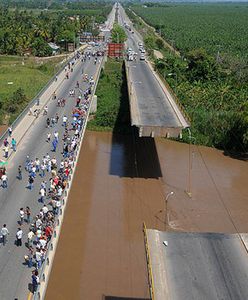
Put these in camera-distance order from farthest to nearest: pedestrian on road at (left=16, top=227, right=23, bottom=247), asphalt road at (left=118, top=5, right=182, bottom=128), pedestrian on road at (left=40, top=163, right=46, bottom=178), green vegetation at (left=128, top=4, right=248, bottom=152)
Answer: green vegetation at (left=128, top=4, right=248, bottom=152)
asphalt road at (left=118, top=5, right=182, bottom=128)
pedestrian on road at (left=40, top=163, right=46, bottom=178)
pedestrian on road at (left=16, top=227, right=23, bottom=247)

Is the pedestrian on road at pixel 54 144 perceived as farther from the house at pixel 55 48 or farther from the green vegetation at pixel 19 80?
the house at pixel 55 48

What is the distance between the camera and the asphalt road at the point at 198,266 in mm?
16984

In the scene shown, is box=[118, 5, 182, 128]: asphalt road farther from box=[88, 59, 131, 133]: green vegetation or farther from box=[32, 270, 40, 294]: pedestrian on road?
box=[32, 270, 40, 294]: pedestrian on road

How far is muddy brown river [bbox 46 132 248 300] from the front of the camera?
25.5 metres

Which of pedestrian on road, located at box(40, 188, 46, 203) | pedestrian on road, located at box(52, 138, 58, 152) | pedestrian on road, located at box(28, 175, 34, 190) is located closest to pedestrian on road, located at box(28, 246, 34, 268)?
pedestrian on road, located at box(40, 188, 46, 203)

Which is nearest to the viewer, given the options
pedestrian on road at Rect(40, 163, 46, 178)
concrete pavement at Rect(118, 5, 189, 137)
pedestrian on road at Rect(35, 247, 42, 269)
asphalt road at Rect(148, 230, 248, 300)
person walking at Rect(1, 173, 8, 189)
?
asphalt road at Rect(148, 230, 248, 300)

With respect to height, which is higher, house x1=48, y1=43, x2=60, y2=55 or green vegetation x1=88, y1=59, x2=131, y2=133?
green vegetation x1=88, y1=59, x2=131, y2=133

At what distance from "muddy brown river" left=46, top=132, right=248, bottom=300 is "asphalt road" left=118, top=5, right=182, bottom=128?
441cm

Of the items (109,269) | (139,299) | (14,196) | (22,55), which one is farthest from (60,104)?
(22,55)

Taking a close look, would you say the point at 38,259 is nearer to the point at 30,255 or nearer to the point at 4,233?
the point at 30,255

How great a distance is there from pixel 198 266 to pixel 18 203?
11805mm

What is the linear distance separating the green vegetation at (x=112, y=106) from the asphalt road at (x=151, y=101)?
2631 mm

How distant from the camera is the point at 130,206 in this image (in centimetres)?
3416

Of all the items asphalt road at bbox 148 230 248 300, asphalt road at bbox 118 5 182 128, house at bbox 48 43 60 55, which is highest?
asphalt road at bbox 148 230 248 300
